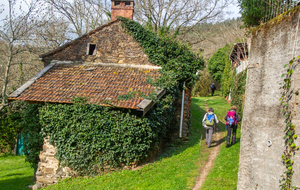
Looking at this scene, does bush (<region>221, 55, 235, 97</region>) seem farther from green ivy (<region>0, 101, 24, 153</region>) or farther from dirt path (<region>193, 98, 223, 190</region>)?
green ivy (<region>0, 101, 24, 153</region>)

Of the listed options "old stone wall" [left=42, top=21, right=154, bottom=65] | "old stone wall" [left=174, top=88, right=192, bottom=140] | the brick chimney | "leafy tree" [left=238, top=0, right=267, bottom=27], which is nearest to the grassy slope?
"old stone wall" [left=174, top=88, right=192, bottom=140]

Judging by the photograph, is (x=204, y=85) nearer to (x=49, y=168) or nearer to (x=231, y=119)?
(x=231, y=119)

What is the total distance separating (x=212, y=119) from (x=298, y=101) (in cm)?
593

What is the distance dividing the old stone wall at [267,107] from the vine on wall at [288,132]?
63mm

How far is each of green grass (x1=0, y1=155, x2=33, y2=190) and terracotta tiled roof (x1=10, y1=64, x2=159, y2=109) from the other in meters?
4.34

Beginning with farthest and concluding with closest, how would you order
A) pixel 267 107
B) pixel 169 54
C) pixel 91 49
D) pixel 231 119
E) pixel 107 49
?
pixel 91 49 < pixel 107 49 < pixel 169 54 < pixel 231 119 < pixel 267 107

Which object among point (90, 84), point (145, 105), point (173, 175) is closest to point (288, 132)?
point (173, 175)

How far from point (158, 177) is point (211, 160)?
2.30 m

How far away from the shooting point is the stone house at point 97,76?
8.68 metres

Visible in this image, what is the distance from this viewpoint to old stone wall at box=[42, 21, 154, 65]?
36.2 ft

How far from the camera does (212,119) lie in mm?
9062

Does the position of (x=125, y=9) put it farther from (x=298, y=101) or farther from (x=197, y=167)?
(x=298, y=101)

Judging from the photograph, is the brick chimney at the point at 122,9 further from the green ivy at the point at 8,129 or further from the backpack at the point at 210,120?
the green ivy at the point at 8,129

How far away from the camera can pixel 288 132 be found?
329 cm
